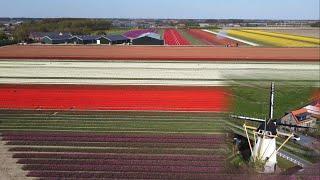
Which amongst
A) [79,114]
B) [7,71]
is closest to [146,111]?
[79,114]

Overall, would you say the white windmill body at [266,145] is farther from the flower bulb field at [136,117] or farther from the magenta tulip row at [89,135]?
the magenta tulip row at [89,135]

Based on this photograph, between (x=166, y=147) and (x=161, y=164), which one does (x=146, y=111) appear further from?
(x=161, y=164)

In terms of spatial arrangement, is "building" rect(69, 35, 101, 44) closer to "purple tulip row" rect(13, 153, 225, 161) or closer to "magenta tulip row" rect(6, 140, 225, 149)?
"magenta tulip row" rect(6, 140, 225, 149)

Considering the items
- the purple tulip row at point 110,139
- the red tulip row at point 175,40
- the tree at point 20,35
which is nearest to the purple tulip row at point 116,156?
the purple tulip row at point 110,139

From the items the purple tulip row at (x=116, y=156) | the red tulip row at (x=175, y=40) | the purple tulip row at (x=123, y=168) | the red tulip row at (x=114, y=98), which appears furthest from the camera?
the red tulip row at (x=175, y=40)

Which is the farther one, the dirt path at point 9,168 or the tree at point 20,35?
the tree at point 20,35

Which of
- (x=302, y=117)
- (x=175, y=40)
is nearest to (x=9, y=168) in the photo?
(x=302, y=117)
